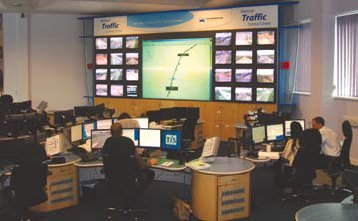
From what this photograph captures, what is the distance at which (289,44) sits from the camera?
10.4 meters

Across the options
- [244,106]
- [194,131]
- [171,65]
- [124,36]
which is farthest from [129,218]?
[124,36]

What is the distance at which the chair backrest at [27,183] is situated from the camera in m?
5.08

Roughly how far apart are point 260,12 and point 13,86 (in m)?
7.08

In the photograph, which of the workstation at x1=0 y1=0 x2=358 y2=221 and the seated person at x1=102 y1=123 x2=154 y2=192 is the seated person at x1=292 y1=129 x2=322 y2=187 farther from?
the seated person at x1=102 y1=123 x2=154 y2=192

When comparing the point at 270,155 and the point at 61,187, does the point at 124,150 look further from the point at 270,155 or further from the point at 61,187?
the point at 270,155

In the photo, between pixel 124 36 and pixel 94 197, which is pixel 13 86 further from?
pixel 94 197

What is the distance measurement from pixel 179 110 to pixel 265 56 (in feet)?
7.99

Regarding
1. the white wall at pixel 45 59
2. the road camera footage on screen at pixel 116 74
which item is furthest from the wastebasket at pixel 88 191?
the white wall at pixel 45 59

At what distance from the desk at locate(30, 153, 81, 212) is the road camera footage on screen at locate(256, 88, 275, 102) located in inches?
210

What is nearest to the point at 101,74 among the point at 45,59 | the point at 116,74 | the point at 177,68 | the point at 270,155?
the point at 116,74

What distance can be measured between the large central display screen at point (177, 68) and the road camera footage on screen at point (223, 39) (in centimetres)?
23

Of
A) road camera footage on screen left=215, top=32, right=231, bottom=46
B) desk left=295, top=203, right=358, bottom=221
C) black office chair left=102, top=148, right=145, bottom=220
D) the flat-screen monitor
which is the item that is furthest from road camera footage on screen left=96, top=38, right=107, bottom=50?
desk left=295, top=203, right=358, bottom=221

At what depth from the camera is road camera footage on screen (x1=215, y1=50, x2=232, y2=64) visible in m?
10.6

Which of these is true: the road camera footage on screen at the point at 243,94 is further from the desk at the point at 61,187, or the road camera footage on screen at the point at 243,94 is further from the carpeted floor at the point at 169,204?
the desk at the point at 61,187
